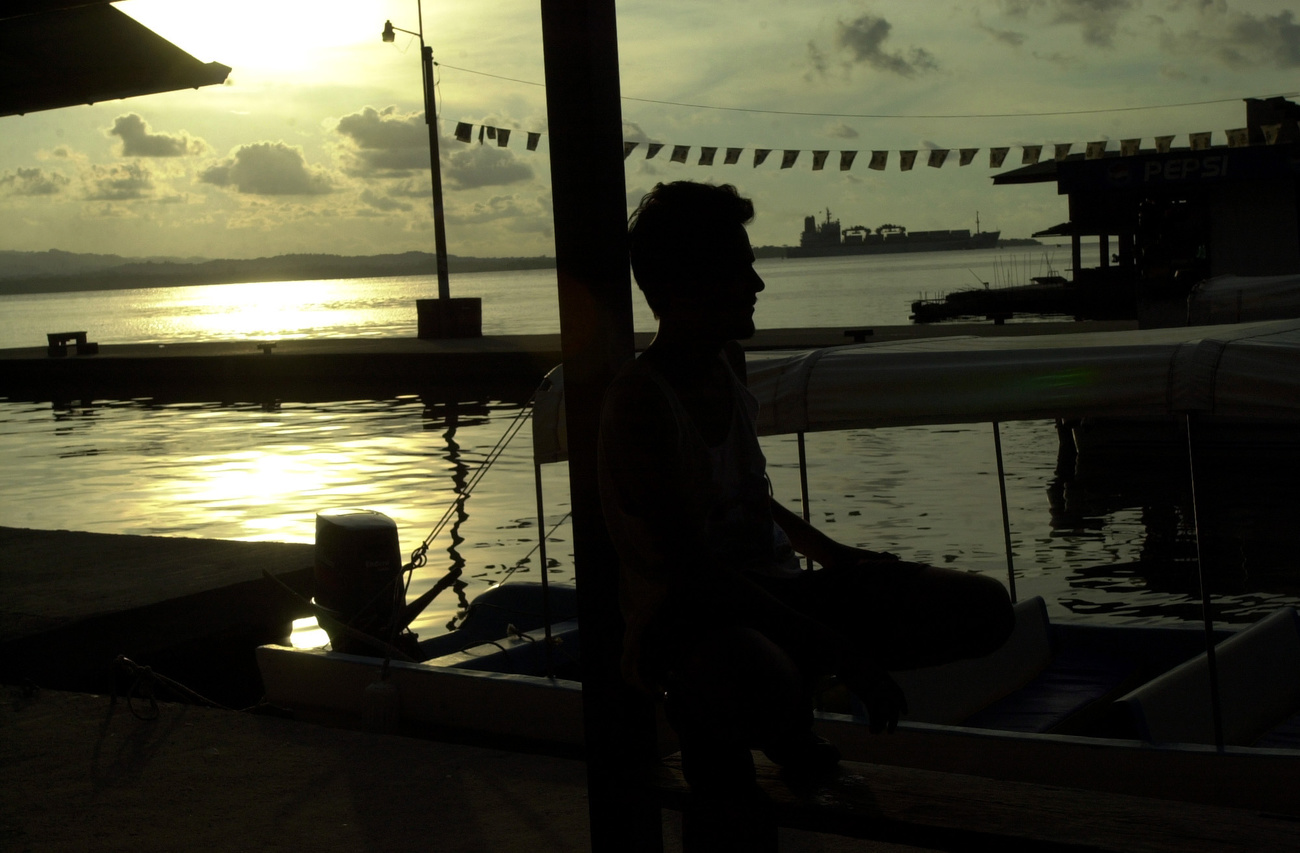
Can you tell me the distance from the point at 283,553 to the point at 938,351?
635 cm

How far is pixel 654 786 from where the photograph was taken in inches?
108

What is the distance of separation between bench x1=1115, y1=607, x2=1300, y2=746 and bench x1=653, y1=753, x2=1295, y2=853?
3383 millimetres

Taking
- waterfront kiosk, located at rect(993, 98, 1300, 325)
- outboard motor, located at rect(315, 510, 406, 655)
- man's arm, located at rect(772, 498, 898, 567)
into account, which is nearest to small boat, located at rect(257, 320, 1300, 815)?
outboard motor, located at rect(315, 510, 406, 655)

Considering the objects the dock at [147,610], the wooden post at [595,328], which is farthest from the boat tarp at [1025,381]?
the dock at [147,610]

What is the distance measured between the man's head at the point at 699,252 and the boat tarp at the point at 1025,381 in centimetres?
248

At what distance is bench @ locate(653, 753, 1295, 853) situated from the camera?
223 cm

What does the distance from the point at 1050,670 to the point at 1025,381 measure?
8.62 ft

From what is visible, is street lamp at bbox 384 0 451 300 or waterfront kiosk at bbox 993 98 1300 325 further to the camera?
street lamp at bbox 384 0 451 300

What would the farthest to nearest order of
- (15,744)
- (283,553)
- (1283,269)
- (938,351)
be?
(1283,269), (283,553), (15,744), (938,351)

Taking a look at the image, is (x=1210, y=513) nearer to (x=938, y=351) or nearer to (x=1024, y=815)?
(x=938, y=351)

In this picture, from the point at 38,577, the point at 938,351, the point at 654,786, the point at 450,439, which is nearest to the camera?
the point at 654,786

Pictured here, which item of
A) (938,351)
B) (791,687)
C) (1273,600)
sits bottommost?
(1273,600)

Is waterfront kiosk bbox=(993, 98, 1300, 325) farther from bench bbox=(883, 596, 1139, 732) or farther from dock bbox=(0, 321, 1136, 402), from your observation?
bench bbox=(883, 596, 1139, 732)

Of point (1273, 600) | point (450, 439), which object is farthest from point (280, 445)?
point (1273, 600)
